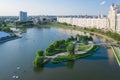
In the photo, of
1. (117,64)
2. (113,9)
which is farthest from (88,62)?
(113,9)

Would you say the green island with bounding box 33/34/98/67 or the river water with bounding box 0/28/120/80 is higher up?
the green island with bounding box 33/34/98/67

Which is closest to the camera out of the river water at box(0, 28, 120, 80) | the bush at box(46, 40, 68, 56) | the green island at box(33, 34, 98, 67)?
the river water at box(0, 28, 120, 80)

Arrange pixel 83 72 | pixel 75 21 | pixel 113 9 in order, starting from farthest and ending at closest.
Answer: pixel 75 21, pixel 113 9, pixel 83 72

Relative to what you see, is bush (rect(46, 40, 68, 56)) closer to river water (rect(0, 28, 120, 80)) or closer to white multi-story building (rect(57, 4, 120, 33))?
river water (rect(0, 28, 120, 80))

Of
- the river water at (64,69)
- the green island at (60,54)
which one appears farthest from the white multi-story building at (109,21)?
the river water at (64,69)

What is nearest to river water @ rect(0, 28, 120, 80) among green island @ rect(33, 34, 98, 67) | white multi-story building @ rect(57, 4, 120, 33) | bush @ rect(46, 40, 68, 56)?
green island @ rect(33, 34, 98, 67)

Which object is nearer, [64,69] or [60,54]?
[64,69]

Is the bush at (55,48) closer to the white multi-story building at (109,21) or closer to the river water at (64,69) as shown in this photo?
the river water at (64,69)

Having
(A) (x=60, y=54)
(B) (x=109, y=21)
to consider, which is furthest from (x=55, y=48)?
(B) (x=109, y=21)

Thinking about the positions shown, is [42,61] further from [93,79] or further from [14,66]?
[93,79]

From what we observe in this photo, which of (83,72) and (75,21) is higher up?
(75,21)

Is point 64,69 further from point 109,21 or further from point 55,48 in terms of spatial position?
point 109,21
